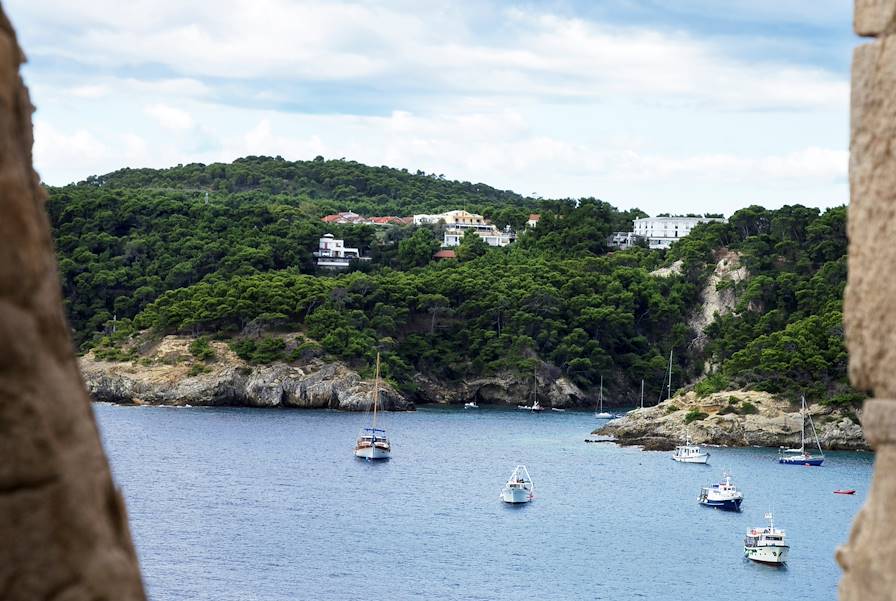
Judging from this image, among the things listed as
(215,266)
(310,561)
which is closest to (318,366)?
(215,266)

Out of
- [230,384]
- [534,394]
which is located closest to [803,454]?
[534,394]

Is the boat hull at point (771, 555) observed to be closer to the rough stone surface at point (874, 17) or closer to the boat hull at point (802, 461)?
the boat hull at point (802, 461)

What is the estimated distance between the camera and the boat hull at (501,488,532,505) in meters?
56.5

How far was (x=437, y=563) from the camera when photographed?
4328 centimetres

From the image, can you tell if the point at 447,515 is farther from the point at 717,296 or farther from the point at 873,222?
the point at 717,296

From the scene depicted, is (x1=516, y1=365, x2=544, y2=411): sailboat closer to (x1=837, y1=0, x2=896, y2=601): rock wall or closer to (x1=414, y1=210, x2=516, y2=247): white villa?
(x1=414, y1=210, x2=516, y2=247): white villa

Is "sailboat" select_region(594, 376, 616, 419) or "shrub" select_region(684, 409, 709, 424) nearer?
"shrub" select_region(684, 409, 709, 424)

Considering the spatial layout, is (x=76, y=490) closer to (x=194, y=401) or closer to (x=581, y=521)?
(x=581, y=521)

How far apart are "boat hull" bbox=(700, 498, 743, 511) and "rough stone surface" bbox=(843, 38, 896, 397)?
5406cm

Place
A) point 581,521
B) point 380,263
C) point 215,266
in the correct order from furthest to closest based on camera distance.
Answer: point 380,263 < point 215,266 < point 581,521

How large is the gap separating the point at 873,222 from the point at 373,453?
67.1 meters

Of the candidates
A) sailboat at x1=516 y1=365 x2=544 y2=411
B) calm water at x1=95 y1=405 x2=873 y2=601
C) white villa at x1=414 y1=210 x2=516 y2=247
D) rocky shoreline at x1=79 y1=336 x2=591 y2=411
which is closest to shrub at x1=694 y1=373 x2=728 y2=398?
calm water at x1=95 y1=405 x2=873 y2=601

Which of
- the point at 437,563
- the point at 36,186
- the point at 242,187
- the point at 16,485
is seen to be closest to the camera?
the point at 16,485

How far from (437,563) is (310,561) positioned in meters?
4.02
